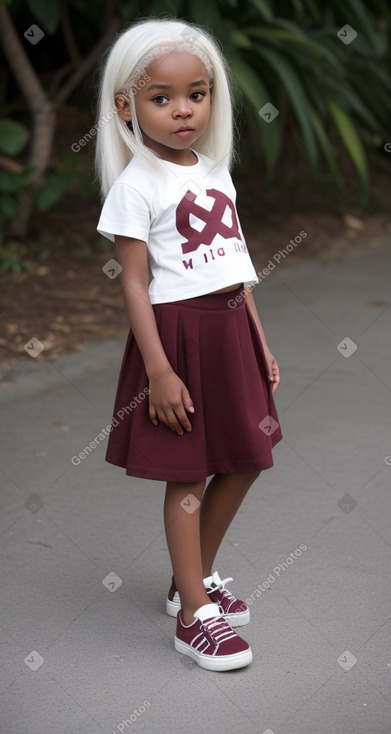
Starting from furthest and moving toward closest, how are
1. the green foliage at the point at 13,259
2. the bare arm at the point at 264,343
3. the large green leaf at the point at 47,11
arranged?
the green foliage at the point at 13,259
the large green leaf at the point at 47,11
the bare arm at the point at 264,343

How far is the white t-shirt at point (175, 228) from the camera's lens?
2375 mm

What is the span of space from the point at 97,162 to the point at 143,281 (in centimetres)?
36

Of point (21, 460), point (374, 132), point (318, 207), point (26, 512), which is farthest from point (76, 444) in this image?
point (374, 132)

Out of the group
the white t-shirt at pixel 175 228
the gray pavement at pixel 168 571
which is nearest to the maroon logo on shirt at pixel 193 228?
the white t-shirt at pixel 175 228

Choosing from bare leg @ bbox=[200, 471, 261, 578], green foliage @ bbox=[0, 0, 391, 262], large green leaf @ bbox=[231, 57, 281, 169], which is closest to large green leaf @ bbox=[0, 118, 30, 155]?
green foliage @ bbox=[0, 0, 391, 262]

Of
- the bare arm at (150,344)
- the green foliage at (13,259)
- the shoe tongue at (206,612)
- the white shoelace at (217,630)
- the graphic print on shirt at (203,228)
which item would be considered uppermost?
the graphic print on shirt at (203,228)

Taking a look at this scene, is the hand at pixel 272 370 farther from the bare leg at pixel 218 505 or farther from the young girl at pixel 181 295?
the bare leg at pixel 218 505

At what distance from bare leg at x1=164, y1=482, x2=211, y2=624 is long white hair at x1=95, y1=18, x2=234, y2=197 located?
76 centimetres

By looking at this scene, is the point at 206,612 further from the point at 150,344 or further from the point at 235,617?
the point at 150,344

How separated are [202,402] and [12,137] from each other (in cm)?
319

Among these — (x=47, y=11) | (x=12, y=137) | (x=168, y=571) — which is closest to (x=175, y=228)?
(x=168, y=571)

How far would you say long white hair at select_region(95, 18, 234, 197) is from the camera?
2379 millimetres

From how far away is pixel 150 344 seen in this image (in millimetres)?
2375

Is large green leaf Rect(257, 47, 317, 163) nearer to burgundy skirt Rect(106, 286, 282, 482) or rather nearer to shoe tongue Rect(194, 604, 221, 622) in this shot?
burgundy skirt Rect(106, 286, 282, 482)
